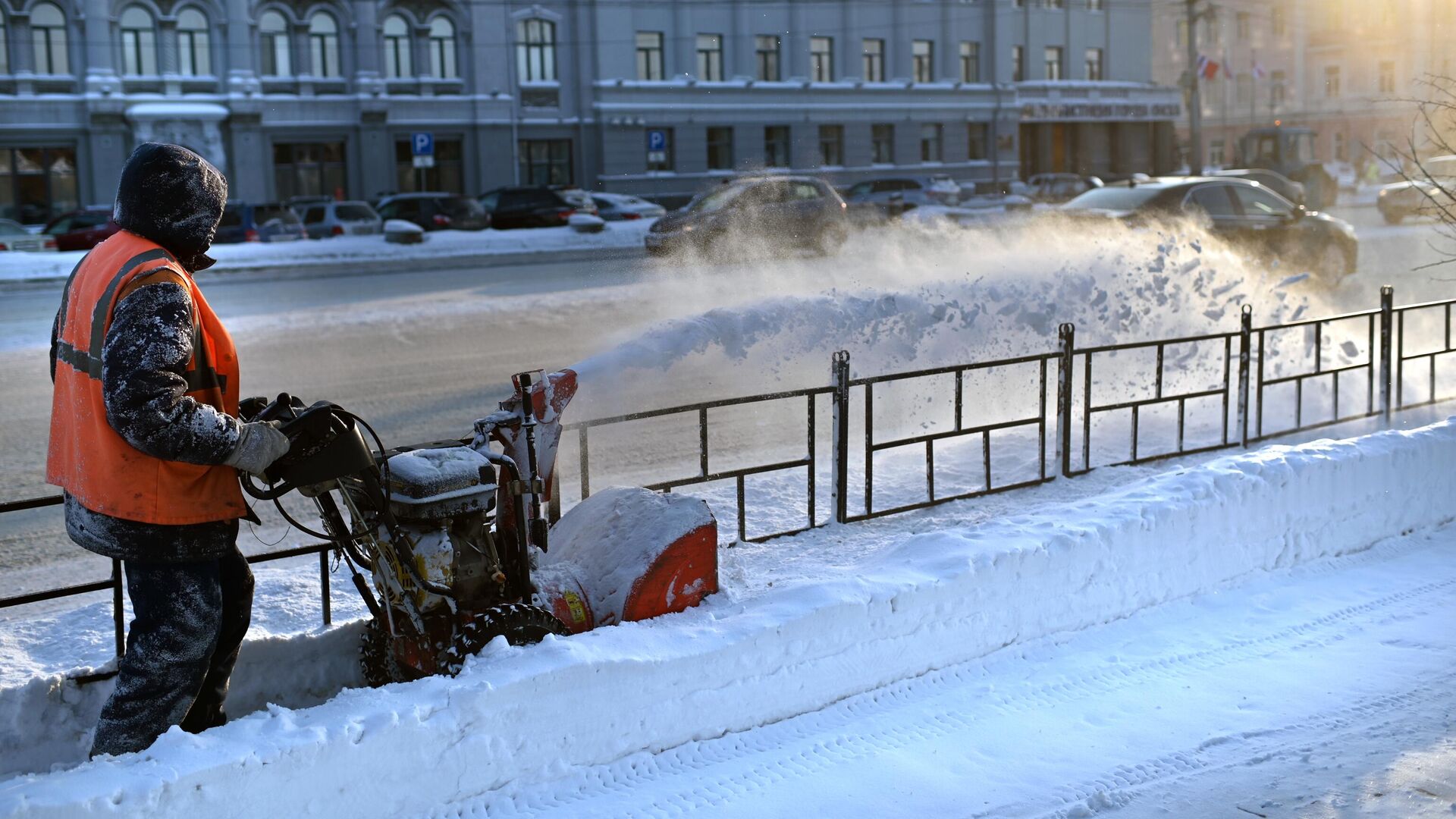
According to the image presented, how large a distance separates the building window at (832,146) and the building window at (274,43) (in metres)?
17.2

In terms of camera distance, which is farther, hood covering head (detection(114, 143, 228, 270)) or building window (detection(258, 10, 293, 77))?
building window (detection(258, 10, 293, 77))

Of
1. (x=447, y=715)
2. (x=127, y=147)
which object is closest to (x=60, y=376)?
(x=447, y=715)

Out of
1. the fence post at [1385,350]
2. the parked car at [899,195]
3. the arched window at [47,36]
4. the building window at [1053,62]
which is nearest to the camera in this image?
the fence post at [1385,350]

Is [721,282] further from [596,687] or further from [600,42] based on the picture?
[600,42]

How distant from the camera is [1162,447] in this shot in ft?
28.2

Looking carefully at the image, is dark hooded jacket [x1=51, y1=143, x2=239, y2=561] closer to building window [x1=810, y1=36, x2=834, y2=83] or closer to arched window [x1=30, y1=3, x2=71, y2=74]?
arched window [x1=30, y1=3, x2=71, y2=74]

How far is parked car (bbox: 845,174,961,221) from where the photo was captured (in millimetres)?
32406

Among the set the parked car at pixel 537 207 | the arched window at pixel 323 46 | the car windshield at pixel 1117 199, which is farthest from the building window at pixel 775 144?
the car windshield at pixel 1117 199

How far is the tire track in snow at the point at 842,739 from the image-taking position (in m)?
3.77

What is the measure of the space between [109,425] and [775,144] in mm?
43075

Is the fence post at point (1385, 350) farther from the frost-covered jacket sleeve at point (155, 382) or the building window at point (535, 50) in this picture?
the building window at point (535, 50)

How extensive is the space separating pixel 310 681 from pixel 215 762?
1.09 metres

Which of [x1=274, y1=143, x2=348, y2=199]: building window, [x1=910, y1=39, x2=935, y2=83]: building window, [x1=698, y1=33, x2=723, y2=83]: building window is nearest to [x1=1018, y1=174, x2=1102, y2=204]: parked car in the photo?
[x1=910, y1=39, x2=935, y2=83]: building window

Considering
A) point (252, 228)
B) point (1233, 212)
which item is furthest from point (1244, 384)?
point (252, 228)
